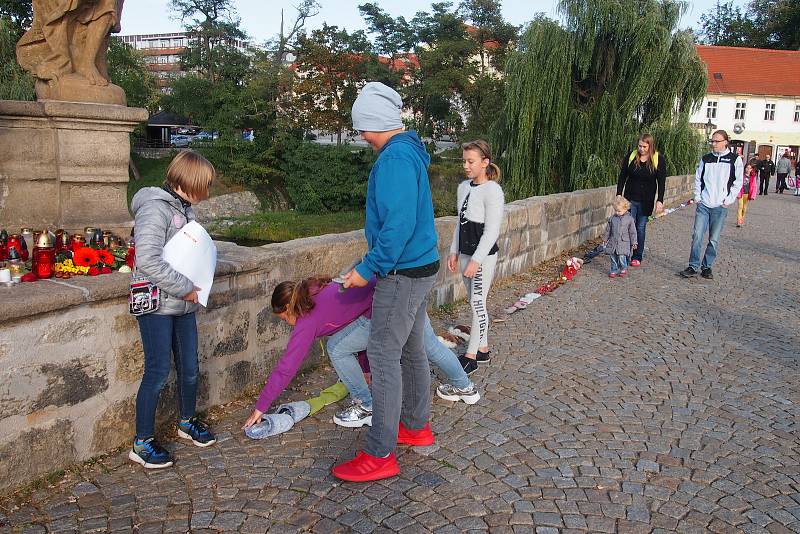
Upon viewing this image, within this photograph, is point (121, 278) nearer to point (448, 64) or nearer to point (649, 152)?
point (649, 152)

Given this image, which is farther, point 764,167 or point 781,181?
point 781,181

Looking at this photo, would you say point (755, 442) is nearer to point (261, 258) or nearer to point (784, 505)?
point (784, 505)

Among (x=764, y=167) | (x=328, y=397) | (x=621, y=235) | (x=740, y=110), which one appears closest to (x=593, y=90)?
(x=621, y=235)

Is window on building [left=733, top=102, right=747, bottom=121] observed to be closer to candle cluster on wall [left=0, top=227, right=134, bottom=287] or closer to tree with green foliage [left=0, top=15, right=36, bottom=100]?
tree with green foliage [left=0, top=15, right=36, bottom=100]

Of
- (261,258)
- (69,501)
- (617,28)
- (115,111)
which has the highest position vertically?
(617,28)

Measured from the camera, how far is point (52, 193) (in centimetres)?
497

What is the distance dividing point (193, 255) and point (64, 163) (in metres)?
2.24

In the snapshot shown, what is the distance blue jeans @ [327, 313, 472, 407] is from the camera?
381 centimetres

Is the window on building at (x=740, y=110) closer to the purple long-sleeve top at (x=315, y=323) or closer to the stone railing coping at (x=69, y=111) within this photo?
the stone railing coping at (x=69, y=111)

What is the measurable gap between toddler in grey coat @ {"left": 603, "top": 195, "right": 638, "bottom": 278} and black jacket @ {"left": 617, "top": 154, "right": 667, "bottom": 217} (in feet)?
1.19

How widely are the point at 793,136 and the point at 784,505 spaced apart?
6165 cm

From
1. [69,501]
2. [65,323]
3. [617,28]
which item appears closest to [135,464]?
[69,501]

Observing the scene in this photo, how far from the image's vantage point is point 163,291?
332cm

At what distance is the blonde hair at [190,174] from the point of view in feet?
11.0
